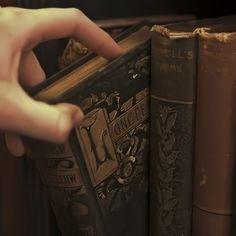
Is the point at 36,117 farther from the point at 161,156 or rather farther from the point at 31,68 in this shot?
the point at 161,156

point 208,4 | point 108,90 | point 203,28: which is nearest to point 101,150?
point 108,90

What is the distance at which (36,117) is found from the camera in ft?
1.37

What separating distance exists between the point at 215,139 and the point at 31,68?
0.21 meters

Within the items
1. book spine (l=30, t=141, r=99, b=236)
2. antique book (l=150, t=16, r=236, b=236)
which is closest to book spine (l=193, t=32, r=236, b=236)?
antique book (l=150, t=16, r=236, b=236)

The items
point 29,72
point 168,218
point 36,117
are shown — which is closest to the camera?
point 36,117

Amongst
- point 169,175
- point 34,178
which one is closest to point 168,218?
point 169,175

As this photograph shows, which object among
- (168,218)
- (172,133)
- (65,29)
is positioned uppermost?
(65,29)

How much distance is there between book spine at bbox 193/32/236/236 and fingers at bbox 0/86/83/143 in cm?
19

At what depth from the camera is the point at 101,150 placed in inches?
22.3

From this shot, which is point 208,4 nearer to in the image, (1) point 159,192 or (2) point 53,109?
(1) point 159,192

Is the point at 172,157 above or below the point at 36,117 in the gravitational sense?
below

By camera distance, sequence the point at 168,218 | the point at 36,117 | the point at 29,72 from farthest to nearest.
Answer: the point at 168,218 → the point at 29,72 → the point at 36,117

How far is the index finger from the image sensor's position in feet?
1.56

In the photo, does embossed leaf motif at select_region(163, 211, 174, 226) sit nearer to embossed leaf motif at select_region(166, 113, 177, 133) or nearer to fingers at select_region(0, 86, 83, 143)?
embossed leaf motif at select_region(166, 113, 177, 133)
